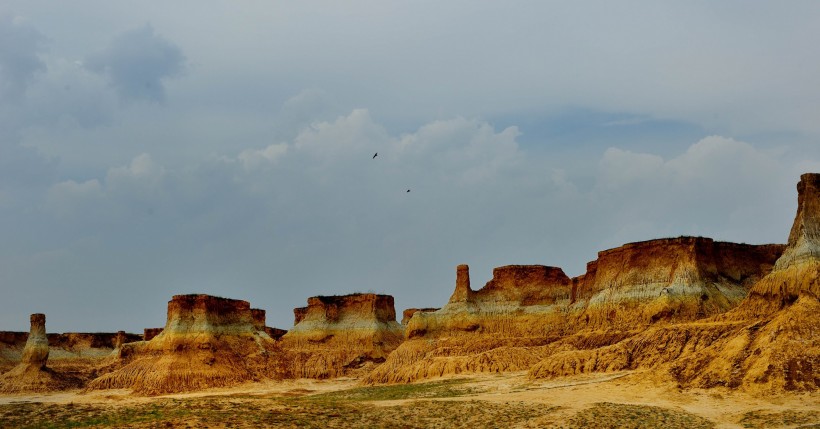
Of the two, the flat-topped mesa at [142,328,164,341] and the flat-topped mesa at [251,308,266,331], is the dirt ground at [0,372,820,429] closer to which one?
the flat-topped mesa at [251,308,266,331]

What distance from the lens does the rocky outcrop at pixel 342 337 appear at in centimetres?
6997

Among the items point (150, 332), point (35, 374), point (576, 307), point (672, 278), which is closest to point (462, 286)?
point (576, 307)

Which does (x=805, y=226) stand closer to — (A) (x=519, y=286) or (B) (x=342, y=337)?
(A) (x=519, y=286)

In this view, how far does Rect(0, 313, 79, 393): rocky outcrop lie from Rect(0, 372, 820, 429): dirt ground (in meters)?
41.0

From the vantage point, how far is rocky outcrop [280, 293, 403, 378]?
2755 inches

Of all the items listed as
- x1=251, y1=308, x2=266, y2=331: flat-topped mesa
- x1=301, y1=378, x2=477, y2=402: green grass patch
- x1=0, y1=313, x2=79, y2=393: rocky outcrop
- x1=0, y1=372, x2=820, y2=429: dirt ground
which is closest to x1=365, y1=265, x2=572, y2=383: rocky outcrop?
x1=301, y1=378, x2=477, y2=402: green grass patch

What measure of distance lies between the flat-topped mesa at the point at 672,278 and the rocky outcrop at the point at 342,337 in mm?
24681

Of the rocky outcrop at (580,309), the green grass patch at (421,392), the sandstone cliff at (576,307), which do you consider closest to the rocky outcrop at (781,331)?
the rocky outcrop at (580,309)

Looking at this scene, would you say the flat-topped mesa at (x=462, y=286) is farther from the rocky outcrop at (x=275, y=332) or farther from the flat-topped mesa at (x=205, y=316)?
the rocky outcrop at (x=275, y=332)

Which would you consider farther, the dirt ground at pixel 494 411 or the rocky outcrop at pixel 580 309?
the rocky outcrop at pixel 580 309

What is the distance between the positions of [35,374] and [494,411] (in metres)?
52.5

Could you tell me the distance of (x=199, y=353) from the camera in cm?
6328

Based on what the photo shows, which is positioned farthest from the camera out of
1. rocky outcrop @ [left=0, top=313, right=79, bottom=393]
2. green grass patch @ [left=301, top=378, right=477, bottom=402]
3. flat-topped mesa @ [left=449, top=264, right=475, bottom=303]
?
rocky outcrop @ [left=0, top=313, right=79, bottom=393]

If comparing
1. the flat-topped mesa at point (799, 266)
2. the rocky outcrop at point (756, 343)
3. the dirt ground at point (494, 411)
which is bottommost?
the dirt ground at point (494, 411)
